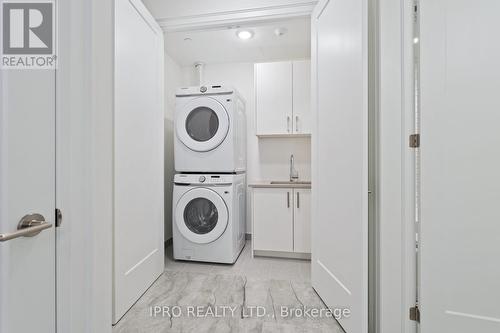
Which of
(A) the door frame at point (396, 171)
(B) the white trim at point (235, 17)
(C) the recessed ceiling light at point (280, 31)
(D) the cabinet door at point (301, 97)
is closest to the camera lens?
(A) the door frame at point (396, 171)

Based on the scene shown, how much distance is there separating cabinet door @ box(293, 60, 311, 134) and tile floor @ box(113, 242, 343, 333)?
159 cm

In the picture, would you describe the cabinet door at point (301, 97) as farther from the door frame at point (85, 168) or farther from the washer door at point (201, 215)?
the door frame at point (85, 168)

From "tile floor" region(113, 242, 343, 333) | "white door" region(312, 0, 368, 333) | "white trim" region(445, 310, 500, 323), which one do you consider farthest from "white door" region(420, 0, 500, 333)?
"tile floor" region(113, 242, 343, 333)

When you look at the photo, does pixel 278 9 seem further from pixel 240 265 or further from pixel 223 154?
pixel 240 265

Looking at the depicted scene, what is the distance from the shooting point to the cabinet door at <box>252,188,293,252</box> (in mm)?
2484

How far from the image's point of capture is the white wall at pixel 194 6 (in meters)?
2.00

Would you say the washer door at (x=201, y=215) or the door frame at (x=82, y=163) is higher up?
the door frame at (x=82, y=163)

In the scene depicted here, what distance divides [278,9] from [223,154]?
1.41m

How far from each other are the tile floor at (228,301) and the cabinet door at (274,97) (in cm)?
161

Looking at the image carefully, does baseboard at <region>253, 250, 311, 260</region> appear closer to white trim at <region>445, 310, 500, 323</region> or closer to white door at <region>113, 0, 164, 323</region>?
white door at <region>113, 0, 164, 323</region>

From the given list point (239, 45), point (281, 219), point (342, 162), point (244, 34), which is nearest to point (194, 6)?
point (244, 34)

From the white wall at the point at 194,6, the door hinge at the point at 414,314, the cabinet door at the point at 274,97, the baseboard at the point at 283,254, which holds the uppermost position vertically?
the white wall at the point at 194,6

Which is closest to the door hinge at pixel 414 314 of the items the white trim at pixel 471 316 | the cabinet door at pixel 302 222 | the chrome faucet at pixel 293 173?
the white trim at pixel 471 316

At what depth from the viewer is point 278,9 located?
1943 millimetres
